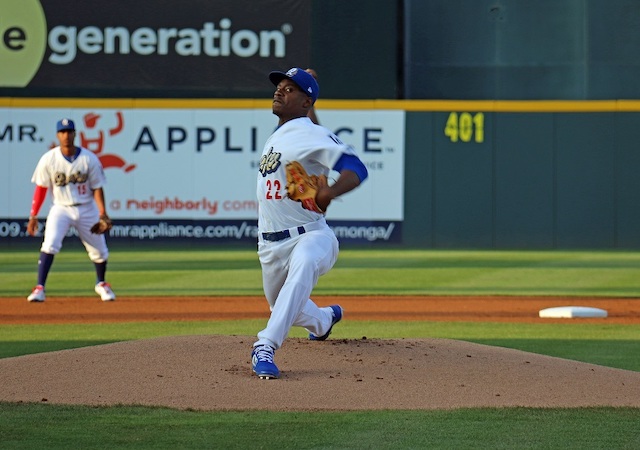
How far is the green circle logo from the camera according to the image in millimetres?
22375

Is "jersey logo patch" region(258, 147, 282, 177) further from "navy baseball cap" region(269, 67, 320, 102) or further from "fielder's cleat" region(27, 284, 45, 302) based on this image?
"fielder's cleat" region(27, 284, 45, 302)

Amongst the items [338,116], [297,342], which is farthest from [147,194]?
[297,342]

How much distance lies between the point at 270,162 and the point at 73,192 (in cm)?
661

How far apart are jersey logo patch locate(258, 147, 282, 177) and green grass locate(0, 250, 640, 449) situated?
1539 mm

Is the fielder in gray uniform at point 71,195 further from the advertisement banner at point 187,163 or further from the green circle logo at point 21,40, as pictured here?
the green circle logo at point 21,40

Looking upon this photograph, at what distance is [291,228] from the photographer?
6.76m

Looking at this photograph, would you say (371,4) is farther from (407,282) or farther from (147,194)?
(407,282)

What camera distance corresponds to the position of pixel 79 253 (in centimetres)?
2128

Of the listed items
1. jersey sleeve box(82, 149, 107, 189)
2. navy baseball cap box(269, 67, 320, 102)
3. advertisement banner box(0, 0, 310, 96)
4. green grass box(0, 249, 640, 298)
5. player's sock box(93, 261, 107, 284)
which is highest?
advertisement banner box(0, 0, 310, 96)

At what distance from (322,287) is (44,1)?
10.6m

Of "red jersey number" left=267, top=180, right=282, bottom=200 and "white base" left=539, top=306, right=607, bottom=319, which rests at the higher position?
"red jersey number" left=267, top=180, right=282, bottom=200

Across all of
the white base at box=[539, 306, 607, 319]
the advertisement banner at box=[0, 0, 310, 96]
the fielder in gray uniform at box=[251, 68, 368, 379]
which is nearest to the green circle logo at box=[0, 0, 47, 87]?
the advertisement banner at box=[0, 0, 310, 96]

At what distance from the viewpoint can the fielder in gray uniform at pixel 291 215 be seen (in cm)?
652

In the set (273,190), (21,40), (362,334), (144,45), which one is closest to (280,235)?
(273,190)
